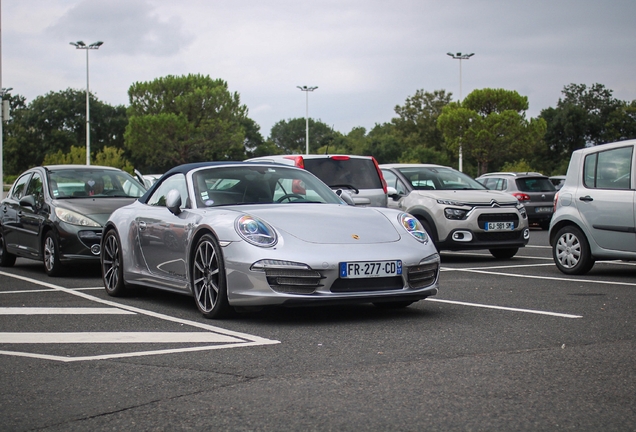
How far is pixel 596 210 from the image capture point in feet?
36.7

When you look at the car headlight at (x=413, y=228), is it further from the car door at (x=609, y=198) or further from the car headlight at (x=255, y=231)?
the car door at (x=609, y=198)

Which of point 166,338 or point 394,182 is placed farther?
point 394,182

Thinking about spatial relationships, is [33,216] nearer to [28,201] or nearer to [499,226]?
[28,201]

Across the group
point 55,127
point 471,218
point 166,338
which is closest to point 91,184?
point 471,218

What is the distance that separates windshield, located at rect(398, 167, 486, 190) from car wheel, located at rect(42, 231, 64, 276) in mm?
5892

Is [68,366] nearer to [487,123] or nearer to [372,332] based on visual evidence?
[372,332]

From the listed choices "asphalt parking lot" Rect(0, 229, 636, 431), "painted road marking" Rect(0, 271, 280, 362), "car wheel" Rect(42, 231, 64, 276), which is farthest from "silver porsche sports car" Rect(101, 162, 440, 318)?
"car wheel" Rect(42, 231, 64, 276)

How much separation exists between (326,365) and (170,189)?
3912mm

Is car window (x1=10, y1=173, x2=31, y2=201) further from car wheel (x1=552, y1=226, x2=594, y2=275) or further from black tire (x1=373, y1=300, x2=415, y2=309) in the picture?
car wheel (x1=552, y1=226, x2=594, y2=275)

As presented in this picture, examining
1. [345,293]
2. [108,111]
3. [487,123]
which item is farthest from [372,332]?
[108,111]

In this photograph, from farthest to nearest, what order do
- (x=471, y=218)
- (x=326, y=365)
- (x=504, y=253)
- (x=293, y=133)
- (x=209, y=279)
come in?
(x=293, y=133), (x=504, y=253), (x=471, y=218), (x=209, y=279), (x=326, y=365)

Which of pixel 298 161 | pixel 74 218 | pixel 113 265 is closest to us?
pixel 113 265

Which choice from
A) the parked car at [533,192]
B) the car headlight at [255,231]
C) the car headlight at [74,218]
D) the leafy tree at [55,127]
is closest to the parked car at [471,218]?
the car headlight at [74,218]

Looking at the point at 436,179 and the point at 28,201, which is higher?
the point at 436,179
